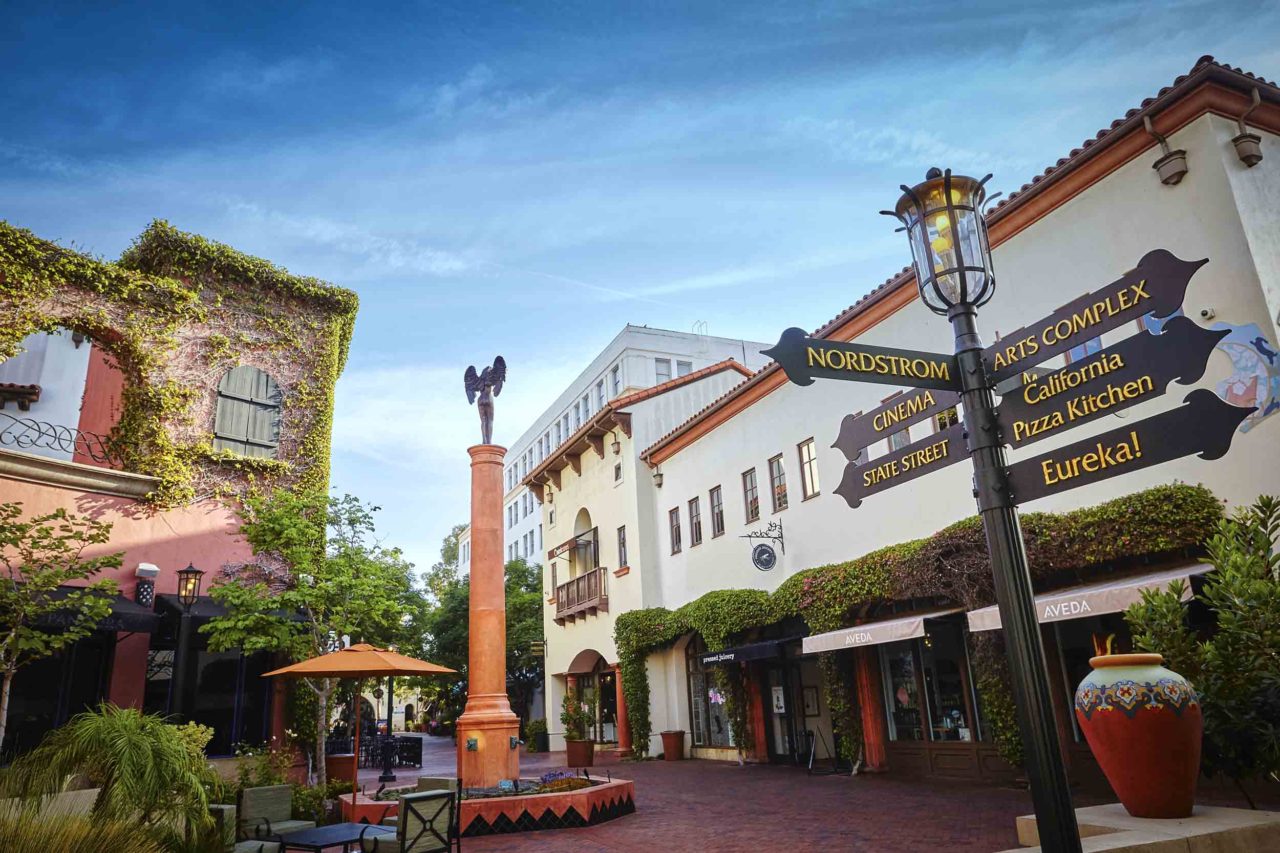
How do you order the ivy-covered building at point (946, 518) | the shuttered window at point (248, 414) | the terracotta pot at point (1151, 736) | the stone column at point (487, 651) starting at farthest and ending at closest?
the shuttered window at point (248, 414), the stone column at point (487, 651), the ivy-covered building at point (946, 518), the terracotta pot at point (1151, 736)

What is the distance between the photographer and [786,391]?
64.7 ft

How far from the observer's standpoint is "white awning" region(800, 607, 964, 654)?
13906 millimetres

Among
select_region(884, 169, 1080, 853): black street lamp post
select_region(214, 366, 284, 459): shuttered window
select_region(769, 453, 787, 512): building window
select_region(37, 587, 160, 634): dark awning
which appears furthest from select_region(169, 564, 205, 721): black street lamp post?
select_region(884, 169, 1080, 853): black street lamp post

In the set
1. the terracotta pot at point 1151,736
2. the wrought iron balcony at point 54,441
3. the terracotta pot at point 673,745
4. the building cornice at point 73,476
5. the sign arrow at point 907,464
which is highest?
the wrought iron balcony at point 54,441

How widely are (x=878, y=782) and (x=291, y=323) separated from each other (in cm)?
1566

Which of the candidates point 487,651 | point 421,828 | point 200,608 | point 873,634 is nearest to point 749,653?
point 873,634

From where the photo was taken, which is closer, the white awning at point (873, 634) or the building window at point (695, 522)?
the white awning at point (873, 634)

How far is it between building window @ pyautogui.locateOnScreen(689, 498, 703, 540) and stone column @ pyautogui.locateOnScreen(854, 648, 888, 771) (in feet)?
22.4

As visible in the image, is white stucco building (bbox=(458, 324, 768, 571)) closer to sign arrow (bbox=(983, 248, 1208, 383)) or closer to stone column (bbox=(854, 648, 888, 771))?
stone column (bbox=(854, 648, 888, 771))

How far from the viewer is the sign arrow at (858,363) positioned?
14.0 feet

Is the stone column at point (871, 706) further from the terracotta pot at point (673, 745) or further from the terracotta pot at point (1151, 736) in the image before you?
the terracotta pot at point (1151, 736)

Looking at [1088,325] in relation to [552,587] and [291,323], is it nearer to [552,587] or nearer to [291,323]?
[291,323]

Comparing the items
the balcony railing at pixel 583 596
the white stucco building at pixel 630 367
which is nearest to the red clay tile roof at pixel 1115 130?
the balcony railing at pixel 583 596

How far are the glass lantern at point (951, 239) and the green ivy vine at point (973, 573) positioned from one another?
7.79 metres
